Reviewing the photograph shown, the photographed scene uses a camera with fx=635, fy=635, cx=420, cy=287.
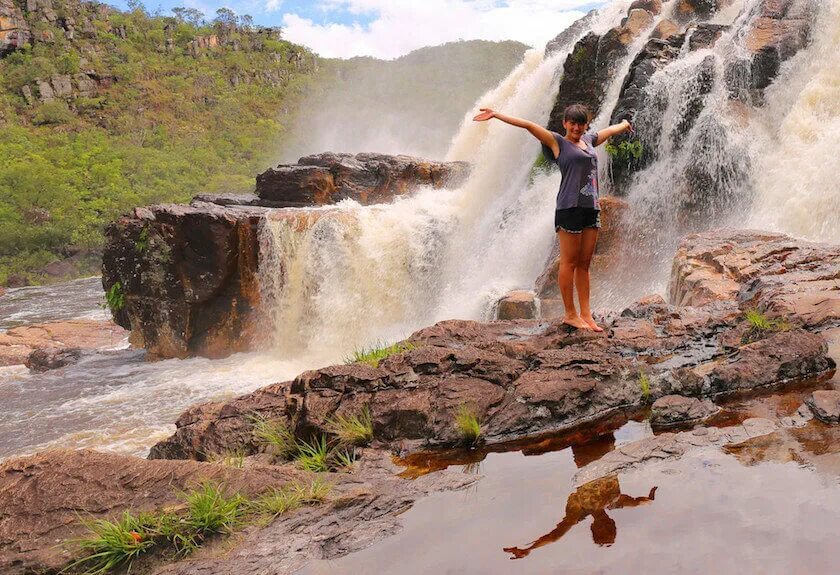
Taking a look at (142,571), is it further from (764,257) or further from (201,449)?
(764,257)

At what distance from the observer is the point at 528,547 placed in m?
2.38

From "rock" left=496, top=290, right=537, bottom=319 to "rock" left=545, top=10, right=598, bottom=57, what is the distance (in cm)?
1269

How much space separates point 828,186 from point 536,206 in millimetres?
5204

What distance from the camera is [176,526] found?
2865mm

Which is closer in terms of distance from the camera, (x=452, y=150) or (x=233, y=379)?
(x=233, y=379)

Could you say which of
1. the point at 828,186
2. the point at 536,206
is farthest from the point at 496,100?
the point at 828,186

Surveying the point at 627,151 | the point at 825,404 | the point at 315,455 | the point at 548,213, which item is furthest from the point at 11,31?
the point at 825,404

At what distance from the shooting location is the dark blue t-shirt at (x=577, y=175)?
4473 mm

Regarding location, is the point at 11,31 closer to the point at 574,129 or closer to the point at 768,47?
the point at 768,47

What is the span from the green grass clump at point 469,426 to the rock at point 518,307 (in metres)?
5.78

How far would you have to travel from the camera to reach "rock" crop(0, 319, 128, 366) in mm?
15320

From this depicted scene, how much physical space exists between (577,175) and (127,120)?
54.4m

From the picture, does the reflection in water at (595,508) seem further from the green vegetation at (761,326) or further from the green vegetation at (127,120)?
the green vegetation at (127,120)

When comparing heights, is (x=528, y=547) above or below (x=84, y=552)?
above
